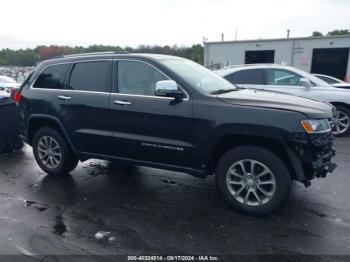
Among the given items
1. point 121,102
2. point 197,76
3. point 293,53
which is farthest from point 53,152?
point 293,53

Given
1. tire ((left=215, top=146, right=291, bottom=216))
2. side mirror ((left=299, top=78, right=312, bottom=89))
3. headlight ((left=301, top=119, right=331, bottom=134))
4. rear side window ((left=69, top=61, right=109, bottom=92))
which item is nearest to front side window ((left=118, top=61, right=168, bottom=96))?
rear side window ((left=69, top=61, right=109, bottom=92))

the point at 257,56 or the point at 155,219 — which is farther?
the point at 257,56

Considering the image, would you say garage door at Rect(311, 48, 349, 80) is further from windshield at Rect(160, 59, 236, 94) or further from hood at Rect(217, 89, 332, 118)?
hood at Rect(217, 89, 332, 118)

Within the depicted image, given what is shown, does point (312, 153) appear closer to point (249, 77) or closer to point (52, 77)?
point (52, 77)

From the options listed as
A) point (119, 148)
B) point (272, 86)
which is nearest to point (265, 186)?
point (119, 148)

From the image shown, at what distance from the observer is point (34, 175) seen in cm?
577

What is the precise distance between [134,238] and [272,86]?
6067mm

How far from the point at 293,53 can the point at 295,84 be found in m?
16.9

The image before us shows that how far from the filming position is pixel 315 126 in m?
3.76

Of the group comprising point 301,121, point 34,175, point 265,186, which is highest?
point 301,121

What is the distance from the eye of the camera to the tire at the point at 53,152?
539 cm

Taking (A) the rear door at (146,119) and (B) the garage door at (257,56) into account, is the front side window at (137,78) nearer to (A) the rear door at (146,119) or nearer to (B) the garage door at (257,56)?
(A) the rear door at (146,119)

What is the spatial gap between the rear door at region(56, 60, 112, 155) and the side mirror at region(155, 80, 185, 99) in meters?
0.96

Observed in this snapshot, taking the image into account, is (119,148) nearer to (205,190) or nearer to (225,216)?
(205,190)
